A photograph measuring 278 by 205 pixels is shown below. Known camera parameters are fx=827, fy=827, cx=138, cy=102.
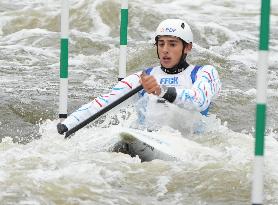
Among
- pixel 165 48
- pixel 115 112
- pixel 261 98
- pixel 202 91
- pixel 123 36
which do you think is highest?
pixel 123 36

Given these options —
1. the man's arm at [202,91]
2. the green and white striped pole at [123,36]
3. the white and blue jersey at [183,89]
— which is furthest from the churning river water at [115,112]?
the green and white striped pole at [123,36]

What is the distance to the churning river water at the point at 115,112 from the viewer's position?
5.70 meters

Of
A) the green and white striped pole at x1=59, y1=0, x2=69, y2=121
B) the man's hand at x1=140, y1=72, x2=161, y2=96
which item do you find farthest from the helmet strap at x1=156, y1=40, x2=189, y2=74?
the man's hand at x1=140, y1=72, x2=161, y2=96

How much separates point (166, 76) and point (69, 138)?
3.24 ft

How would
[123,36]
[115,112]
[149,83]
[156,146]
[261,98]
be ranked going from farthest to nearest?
[123,36]
[115,112]
[156,146]
[149,83]
[261,98]

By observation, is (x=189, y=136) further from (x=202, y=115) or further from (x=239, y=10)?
(x=239, y=10)

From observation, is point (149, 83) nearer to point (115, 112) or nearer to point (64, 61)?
point (64, 61)

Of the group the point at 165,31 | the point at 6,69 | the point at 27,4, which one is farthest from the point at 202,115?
the point at 27,4

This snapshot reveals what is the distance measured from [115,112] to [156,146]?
5.23 feet

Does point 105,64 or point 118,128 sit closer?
point 118,128

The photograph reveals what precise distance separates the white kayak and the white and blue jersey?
0.30 m

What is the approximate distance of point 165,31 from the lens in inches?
271

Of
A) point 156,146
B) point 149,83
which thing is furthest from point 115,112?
point 149,83

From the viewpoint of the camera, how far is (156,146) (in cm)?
628
